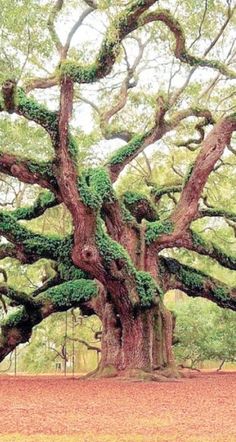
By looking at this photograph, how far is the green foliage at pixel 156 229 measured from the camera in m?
12.6

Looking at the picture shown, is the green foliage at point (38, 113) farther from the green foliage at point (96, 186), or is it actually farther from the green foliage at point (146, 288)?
the green foliage at point (146, 288)

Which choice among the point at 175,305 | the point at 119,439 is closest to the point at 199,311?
the point at 175,305

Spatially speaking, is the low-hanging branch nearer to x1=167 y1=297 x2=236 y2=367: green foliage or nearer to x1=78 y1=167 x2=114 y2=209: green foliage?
x1=78 y1=167 x2=114 y2=209: green foliage

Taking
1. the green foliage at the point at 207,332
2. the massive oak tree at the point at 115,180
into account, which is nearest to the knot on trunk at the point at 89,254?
the massive oak tree at the point at 115,180

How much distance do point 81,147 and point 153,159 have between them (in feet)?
11.6

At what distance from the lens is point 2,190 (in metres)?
15.9

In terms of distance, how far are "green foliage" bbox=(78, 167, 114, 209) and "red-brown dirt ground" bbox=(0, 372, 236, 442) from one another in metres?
3.19

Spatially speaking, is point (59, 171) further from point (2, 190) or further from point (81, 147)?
point (2, 190)

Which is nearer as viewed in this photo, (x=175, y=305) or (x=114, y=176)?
(x=114, y=176)

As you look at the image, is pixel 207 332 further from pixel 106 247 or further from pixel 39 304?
pixel 106 247

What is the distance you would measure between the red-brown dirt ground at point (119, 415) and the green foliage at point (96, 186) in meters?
3.19

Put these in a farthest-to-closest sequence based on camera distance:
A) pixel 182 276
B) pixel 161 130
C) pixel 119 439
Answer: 1. pixel 182 276
2. pixel 161 130
3. pixel 119 439

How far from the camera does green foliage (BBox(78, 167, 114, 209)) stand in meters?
10.4

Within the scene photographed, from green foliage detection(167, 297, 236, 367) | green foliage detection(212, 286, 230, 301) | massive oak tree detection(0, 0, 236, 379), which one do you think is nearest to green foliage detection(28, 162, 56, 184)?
massive oak tree detection(0, 0, 236, 379)
